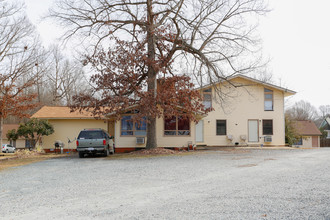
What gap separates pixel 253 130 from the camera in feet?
92.4

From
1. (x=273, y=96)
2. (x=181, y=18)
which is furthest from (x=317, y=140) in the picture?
(x=181, y=18)

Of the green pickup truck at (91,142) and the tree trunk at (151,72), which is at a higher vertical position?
the tree trunk at (151,72)

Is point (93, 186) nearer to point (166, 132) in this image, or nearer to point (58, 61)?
point (166, 132)

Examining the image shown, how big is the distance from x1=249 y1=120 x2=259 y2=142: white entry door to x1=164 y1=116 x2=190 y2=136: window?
6.46 metres

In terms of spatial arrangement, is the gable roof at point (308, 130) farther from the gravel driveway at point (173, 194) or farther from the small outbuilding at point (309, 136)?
the gravel driveway at point (173, 194)

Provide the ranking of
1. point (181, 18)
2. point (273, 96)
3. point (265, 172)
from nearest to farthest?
point (265, 172) → point (181, 18) → point (273, 96)

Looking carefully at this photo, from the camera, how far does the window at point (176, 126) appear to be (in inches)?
976

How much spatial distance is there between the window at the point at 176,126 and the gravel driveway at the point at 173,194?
1231cm

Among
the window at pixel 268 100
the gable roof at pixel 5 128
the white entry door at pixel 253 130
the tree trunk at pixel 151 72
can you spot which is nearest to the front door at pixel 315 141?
the window at pixel 268 100

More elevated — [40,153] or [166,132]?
[166,132]

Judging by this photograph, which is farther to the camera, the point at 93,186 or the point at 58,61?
the point at 58,61

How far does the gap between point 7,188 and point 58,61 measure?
3820 cm

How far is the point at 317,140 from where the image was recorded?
140ft

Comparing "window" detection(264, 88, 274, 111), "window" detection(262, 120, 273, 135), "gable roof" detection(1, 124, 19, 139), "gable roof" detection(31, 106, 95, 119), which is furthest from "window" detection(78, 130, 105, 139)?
"gable roof" detection(1, 124, 19, 139)
